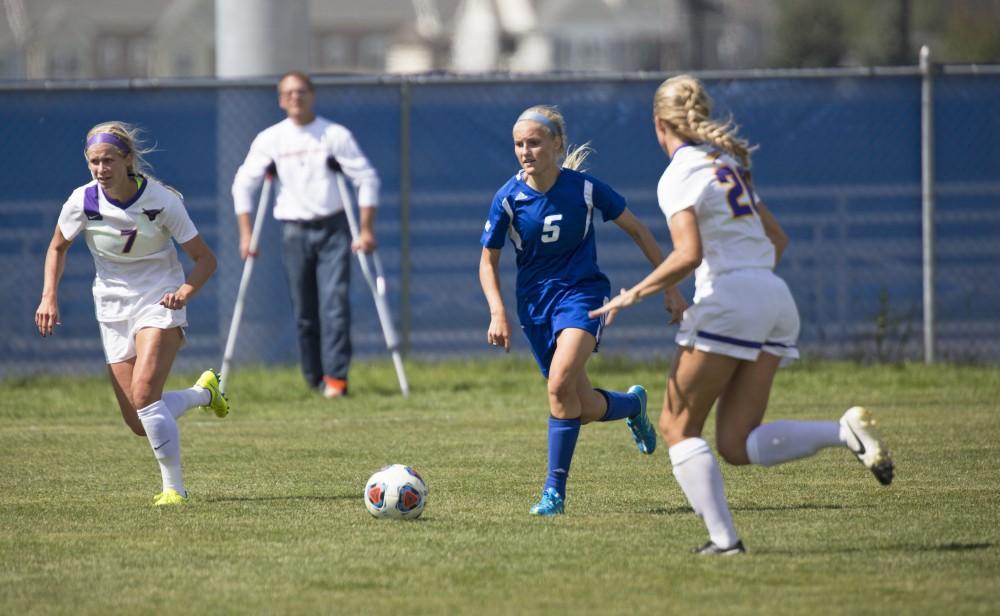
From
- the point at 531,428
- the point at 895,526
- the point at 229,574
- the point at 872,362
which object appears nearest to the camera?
the point at 229,574

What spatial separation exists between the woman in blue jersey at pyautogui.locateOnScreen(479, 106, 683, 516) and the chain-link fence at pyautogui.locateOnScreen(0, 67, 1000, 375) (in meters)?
5.80

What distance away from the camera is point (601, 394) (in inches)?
305

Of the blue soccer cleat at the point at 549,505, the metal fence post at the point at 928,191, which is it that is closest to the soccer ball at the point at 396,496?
the blue soccer cleat at the point at 549,505

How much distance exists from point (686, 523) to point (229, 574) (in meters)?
2.04

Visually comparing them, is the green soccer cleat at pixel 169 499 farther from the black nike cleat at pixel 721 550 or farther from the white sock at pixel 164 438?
the black nike cleat at pixel 721 550

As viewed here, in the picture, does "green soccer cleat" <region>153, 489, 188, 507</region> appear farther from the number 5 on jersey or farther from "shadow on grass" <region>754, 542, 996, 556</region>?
"shadow on grass" <region>754, 542, 996, 556</region>

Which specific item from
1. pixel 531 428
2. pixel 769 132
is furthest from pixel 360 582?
pixel 769 132

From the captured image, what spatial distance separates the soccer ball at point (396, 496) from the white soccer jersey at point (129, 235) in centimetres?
152

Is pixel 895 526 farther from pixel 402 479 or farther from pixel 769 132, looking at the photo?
pixel 769 132

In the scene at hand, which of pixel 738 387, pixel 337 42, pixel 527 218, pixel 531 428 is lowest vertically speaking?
pixel 531 428

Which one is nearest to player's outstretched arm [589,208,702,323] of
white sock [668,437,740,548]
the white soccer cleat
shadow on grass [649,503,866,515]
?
white sock [668,437,740,548]

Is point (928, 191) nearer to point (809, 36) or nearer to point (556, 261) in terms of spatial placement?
point (556, 261)

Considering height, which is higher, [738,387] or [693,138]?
[693,138]

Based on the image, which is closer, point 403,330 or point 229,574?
point 229,574
